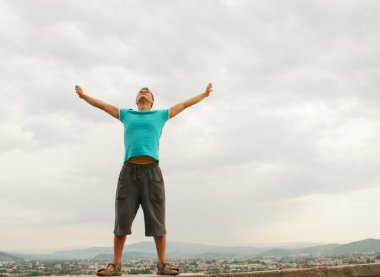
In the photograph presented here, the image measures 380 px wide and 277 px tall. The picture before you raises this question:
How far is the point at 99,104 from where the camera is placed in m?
5.86

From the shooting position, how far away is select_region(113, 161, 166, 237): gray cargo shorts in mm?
5156

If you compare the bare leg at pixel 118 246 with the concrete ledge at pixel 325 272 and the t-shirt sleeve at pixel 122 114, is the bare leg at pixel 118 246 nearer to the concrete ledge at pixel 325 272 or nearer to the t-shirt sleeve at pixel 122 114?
the concrete ledge at pixel 325 272

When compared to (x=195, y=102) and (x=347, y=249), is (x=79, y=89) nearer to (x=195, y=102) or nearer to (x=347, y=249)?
(x=195, y=102)

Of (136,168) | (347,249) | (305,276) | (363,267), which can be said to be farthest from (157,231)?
(347,249)

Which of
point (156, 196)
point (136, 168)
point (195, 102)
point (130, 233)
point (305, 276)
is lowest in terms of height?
point (305, 276)

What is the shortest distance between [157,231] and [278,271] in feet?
5.37

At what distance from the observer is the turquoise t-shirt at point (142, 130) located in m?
5.35

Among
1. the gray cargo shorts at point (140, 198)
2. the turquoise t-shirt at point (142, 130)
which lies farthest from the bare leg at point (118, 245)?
the turquoise t-shirt at point (142, 130)

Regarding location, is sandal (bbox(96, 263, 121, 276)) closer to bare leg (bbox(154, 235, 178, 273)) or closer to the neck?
bare leg (bbox(154, 235, 178, 273))

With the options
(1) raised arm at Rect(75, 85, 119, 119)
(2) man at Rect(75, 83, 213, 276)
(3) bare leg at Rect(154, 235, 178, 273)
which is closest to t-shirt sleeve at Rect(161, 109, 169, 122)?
(2) man at Rect(75, 83, 213, 276)

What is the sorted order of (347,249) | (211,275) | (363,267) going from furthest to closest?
(347,249)
(363,267)
(211,275)

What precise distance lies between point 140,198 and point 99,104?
1.61 metres

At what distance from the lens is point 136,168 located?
17.4 ft

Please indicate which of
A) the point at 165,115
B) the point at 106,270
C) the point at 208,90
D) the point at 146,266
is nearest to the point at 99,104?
the point at 165,115
